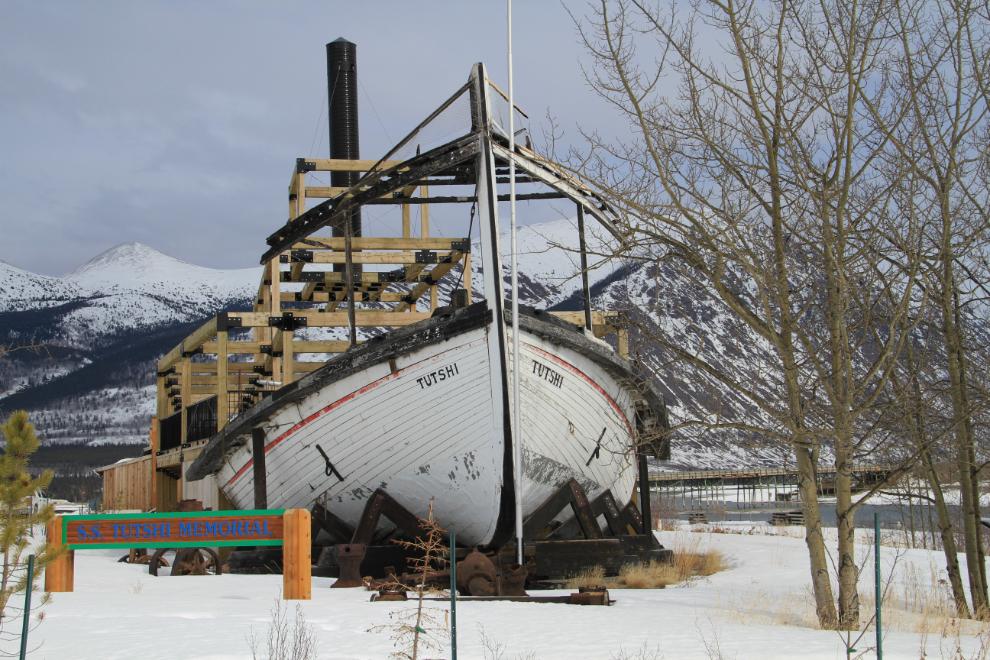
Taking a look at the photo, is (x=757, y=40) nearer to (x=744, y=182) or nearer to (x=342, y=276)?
(x=744, y=182)

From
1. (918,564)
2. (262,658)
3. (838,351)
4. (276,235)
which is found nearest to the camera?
(262,658)

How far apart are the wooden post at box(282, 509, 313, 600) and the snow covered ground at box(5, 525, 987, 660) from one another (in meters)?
0.20

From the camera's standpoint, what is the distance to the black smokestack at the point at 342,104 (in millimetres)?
20234

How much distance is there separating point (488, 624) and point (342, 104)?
51.0 feet

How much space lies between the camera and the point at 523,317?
1055cm

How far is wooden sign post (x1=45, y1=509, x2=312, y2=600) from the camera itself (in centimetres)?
844

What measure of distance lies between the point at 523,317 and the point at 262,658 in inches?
221

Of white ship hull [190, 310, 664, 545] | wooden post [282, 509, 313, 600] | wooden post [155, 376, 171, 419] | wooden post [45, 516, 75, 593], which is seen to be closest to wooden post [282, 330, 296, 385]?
white ship hull [190, 310, 664, 545]

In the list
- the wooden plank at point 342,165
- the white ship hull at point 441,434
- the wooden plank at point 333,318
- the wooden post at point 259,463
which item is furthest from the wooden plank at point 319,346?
the wooden post at point 259,463

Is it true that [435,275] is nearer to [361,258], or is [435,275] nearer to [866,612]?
[361,258]

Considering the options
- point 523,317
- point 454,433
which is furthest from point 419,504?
point 523,317

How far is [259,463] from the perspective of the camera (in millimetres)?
11445

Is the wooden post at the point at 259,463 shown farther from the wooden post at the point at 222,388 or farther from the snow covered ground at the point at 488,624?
the wooden post at the point at 222,388

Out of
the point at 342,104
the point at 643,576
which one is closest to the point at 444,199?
the point at 643,576
